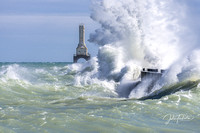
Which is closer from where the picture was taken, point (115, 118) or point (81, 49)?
point (115, 118)

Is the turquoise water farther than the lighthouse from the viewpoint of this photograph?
No

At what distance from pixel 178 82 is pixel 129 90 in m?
5.84

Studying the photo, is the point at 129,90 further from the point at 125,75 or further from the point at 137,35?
the point at 137,35

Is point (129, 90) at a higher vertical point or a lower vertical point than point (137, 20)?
lower

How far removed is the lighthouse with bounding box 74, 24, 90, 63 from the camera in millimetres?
95938

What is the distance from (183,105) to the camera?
1257 centimetres

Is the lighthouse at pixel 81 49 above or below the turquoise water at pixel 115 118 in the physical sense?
above

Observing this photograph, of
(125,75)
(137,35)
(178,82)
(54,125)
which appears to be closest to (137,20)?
(137,35)

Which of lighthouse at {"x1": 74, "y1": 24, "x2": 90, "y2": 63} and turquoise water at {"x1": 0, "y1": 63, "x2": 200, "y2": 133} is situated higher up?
lighthouse at {"x1": 74, "y1": 24, "x2": 90, "y2": 63}

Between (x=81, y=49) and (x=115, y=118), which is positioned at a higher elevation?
(x=81, y=49)

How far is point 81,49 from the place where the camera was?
98125 mm

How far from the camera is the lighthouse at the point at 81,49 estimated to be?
9594 centimetres

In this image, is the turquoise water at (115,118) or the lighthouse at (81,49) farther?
the lighthouse at (81,49)

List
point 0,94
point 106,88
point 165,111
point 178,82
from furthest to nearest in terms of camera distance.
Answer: point 106,88, point 0,94, point 178,82, point 165,111
